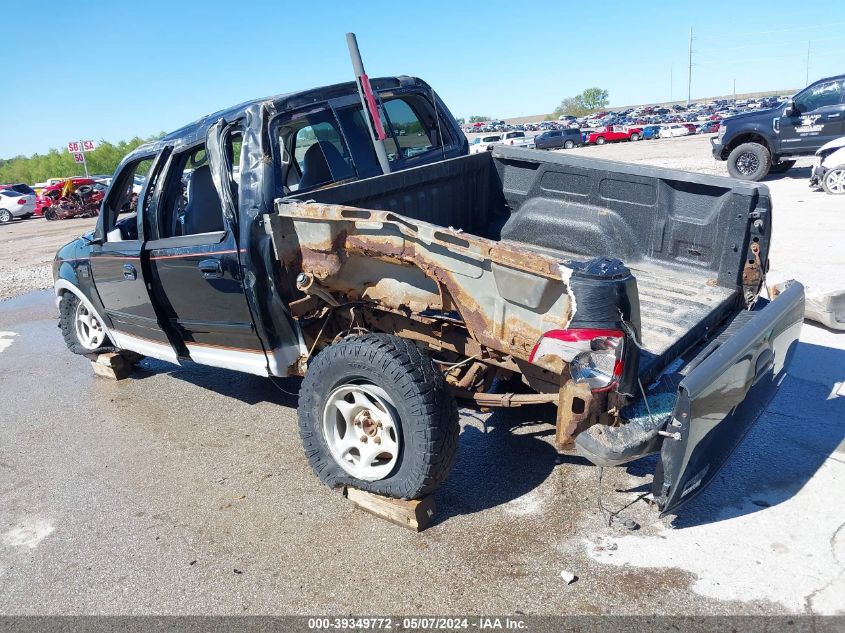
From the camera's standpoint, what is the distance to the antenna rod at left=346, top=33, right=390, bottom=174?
181 inches

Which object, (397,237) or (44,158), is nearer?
(397,237)

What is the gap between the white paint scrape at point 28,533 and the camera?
371 cm

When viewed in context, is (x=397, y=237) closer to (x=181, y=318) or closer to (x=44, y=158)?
(x=181, y=318)

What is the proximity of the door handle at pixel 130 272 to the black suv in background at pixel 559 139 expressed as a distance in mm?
37540

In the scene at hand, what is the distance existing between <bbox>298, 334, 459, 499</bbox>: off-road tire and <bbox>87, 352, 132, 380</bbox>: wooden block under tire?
337 cm

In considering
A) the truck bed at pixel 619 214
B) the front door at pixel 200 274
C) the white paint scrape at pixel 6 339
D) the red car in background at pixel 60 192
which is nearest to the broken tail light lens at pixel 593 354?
the truck bed at pixel 619 214

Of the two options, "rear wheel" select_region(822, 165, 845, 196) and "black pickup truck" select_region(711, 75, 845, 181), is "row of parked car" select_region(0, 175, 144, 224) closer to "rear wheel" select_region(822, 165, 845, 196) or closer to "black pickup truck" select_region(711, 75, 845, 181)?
"black pickup truck" select_region(711, 75, 845, 181)

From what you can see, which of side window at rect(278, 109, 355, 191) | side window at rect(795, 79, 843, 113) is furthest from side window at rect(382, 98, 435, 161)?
side window at rect(795, 79, 843, 113)

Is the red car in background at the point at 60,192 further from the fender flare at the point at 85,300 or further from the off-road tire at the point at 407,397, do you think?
the off-road tire at the point at 407,397

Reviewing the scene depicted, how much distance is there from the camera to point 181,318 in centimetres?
478

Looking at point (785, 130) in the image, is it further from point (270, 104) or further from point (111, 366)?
point (111, 366)

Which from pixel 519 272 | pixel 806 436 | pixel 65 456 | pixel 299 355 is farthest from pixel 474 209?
pixel 65 456

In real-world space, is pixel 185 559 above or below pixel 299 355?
below

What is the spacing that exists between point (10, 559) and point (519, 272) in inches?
124
